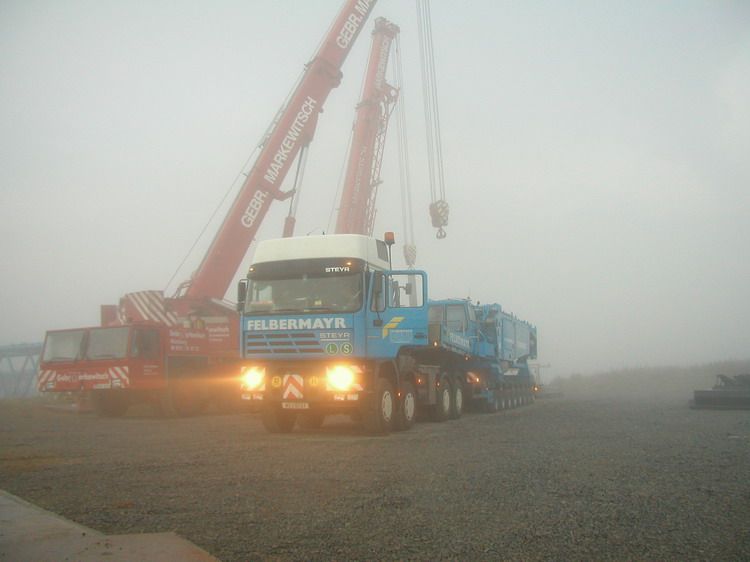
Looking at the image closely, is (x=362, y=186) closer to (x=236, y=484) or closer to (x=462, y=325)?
(x=462, y=325)

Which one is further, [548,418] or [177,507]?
[548,418]

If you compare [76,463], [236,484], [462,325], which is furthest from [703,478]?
[462,325]

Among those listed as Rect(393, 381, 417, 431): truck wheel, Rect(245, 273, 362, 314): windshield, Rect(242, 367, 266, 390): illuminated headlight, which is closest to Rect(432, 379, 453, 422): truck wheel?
Rect(393, 381, 417, 431): truck wheel

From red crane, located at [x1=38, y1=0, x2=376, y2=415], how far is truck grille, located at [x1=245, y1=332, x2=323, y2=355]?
22.5 ft

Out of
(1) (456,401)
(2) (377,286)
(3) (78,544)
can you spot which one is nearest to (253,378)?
(2) (377,286)

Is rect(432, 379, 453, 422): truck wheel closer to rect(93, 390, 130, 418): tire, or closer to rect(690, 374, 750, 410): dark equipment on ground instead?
rect(690, 374, 750, 410): dark equipment on ground

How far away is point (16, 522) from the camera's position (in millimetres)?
5422

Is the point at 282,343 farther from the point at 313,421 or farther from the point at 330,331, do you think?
the point at 313,421

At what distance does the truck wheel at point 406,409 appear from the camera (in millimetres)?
13305

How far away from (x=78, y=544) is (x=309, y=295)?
7.66 metres

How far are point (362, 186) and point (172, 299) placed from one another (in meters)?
6.92

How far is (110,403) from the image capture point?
19.1 meters

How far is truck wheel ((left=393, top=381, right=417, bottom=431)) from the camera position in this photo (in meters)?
13.3

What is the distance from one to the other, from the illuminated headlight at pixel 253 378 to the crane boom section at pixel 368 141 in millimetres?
9874
